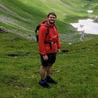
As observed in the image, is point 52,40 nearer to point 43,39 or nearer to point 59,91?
point 43,39

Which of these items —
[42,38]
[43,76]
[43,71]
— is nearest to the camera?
[42,38]

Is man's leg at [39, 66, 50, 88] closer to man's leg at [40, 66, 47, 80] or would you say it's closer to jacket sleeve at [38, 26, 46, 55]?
man's leg at [40, 66, 47, 80]

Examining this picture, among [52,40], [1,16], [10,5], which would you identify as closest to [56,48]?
[52,40]

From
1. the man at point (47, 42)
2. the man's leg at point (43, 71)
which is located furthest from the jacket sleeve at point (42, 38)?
the man's leg at point (43, 71)

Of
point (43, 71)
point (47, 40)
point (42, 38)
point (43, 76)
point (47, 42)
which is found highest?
point (42, 38)

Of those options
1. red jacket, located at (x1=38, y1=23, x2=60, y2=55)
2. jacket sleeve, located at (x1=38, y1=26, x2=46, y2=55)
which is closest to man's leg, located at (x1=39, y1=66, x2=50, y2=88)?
red jacket, located at (x1=38, y1=23, x2=60, y2=55)

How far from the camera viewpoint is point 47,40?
2303 cm

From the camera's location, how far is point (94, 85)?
1027 inches

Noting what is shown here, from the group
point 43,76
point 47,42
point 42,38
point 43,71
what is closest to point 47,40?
point 47,42

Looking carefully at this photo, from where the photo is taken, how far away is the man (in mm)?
22625

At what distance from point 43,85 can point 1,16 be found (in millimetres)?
129324

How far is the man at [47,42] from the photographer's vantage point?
2262 centimetres

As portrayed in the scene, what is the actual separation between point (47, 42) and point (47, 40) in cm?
13

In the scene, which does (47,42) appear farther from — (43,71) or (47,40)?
(43,71)
